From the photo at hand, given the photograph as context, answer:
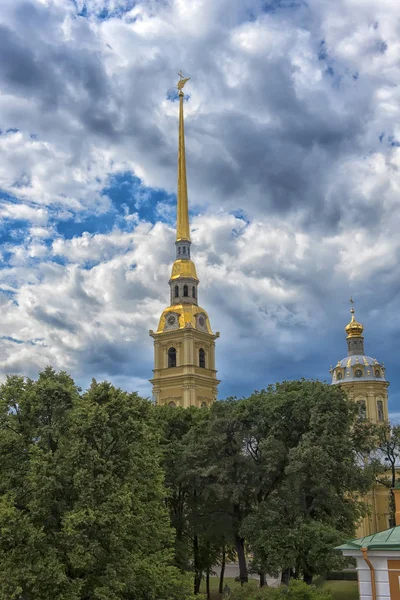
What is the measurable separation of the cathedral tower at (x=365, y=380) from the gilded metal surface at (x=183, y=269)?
26063 mm

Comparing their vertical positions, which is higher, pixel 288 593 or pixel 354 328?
pixel 354 328

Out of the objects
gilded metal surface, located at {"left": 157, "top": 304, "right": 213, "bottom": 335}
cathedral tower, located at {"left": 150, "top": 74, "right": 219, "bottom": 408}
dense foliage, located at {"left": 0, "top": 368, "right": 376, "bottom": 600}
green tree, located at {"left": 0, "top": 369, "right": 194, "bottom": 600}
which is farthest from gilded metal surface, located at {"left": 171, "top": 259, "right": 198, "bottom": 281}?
green tree, located at {"left": 0, "top": 369, "right": 194, "bottom": 600}

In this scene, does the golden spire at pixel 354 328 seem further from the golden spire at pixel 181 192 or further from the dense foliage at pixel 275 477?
the dense foliage at pixel 275 477

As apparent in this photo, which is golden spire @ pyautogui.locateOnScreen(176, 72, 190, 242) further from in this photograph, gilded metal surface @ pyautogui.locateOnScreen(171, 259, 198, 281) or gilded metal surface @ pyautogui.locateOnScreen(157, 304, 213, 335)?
gilded metal surface @ pyautogui.locateOnScreen(157, 304, 213, 335)

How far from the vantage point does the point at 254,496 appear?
3606cm

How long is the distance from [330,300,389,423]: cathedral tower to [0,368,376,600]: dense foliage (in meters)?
50.3

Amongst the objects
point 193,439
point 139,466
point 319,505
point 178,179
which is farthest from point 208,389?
point 139,466

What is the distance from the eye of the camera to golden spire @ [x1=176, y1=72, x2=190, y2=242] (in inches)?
3273

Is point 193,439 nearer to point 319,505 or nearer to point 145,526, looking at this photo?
point 319,505

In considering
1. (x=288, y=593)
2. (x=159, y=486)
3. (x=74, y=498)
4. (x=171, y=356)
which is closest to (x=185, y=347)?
(x=171, y=356)

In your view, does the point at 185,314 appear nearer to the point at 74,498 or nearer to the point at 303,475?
the point at 303,475

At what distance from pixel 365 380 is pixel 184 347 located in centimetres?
2895

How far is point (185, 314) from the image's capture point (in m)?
77.0

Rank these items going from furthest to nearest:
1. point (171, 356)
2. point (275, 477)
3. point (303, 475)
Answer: point (171, 356) → point (275, 477) → point (303, 475)
